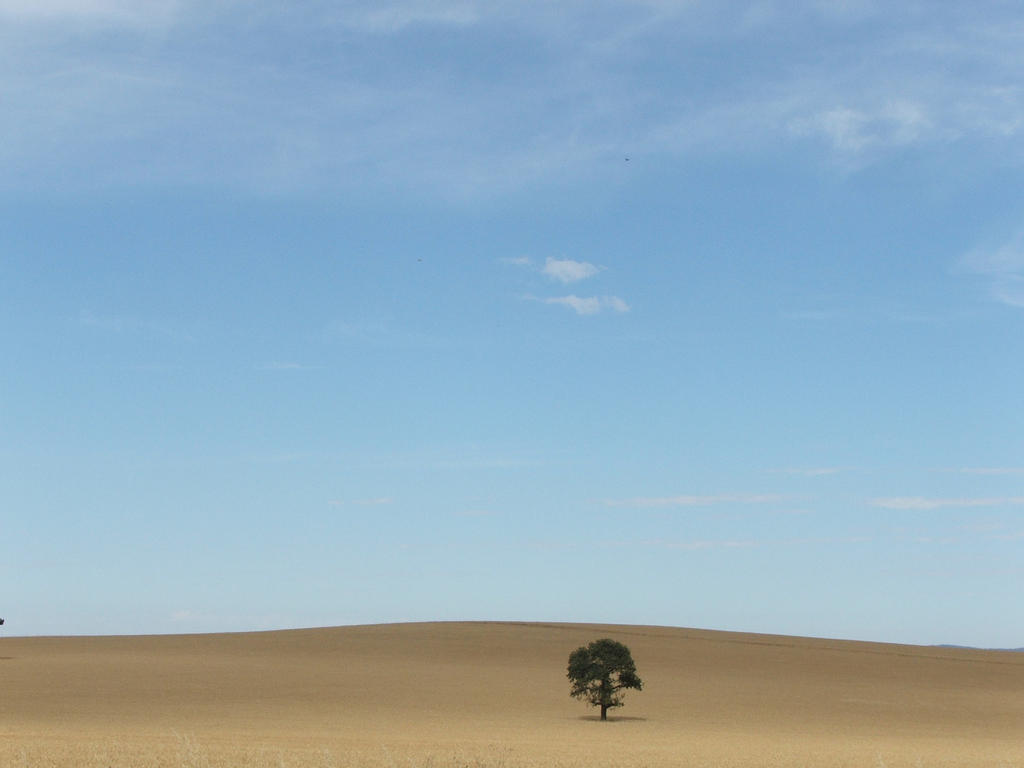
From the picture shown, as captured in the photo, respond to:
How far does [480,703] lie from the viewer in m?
55.3

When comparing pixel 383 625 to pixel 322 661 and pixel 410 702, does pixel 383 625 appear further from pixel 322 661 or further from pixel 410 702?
pixel 410 702

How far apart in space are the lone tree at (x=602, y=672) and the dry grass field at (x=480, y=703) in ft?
4.45

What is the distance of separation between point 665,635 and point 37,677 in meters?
59.6

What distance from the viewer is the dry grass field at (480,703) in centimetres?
3334

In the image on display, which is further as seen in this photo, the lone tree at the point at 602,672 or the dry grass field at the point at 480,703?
the lone tree at the point at 602,672

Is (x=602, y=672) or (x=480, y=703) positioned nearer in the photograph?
(x=602, y=672)

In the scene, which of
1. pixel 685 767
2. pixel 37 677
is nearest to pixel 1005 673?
pixel 685 767

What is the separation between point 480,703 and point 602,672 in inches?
288

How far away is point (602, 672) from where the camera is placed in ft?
171

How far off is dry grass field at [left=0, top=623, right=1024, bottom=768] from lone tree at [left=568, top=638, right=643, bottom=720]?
4.45 feet

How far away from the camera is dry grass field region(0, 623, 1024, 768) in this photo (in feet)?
109

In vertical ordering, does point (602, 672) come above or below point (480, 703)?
above

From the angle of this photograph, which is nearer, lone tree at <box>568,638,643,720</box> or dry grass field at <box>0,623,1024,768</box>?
dry grass field at <box>0,623,1024,768</box>

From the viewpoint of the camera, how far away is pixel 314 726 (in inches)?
1690
